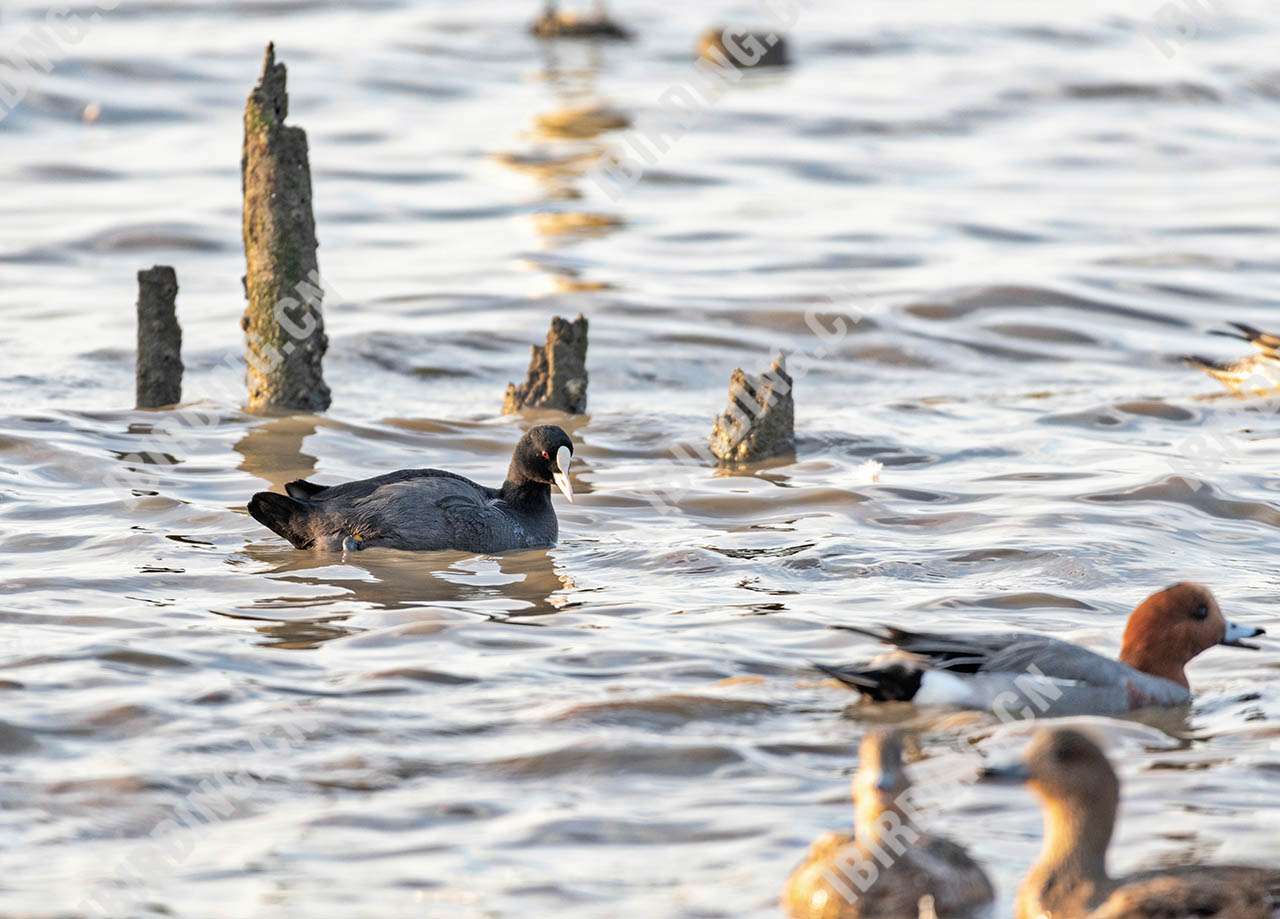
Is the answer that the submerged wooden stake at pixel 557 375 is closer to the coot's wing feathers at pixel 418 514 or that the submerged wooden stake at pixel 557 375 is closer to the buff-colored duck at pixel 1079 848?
the coot's wing feathers at pixel 418 514

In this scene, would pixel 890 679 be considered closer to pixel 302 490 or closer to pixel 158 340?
pixel 302 490

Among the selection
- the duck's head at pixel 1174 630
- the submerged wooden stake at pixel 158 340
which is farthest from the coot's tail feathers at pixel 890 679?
the submerged wooden stake at pixel 158 340

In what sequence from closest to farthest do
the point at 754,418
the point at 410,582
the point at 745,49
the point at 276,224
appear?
1. the point at 410,582
2. the point at 276,224
3. the point at 754,418
4. the point at 745,49

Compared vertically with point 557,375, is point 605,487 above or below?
below

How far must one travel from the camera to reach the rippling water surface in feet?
23.7

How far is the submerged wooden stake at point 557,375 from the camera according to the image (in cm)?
1481

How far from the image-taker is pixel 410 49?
121 feet

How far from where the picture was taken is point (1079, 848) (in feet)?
19.9

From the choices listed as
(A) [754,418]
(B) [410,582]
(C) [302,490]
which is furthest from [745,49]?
(B) [410,582]

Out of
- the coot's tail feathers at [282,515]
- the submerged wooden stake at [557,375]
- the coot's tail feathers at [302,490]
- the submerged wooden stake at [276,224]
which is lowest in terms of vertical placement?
the coot's tail feathers at [282,515]

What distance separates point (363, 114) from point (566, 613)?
21812 millimetres

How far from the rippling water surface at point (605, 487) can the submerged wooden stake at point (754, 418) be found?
1.13ft

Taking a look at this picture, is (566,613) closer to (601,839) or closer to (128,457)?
(601,839)

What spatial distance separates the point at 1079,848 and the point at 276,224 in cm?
925
